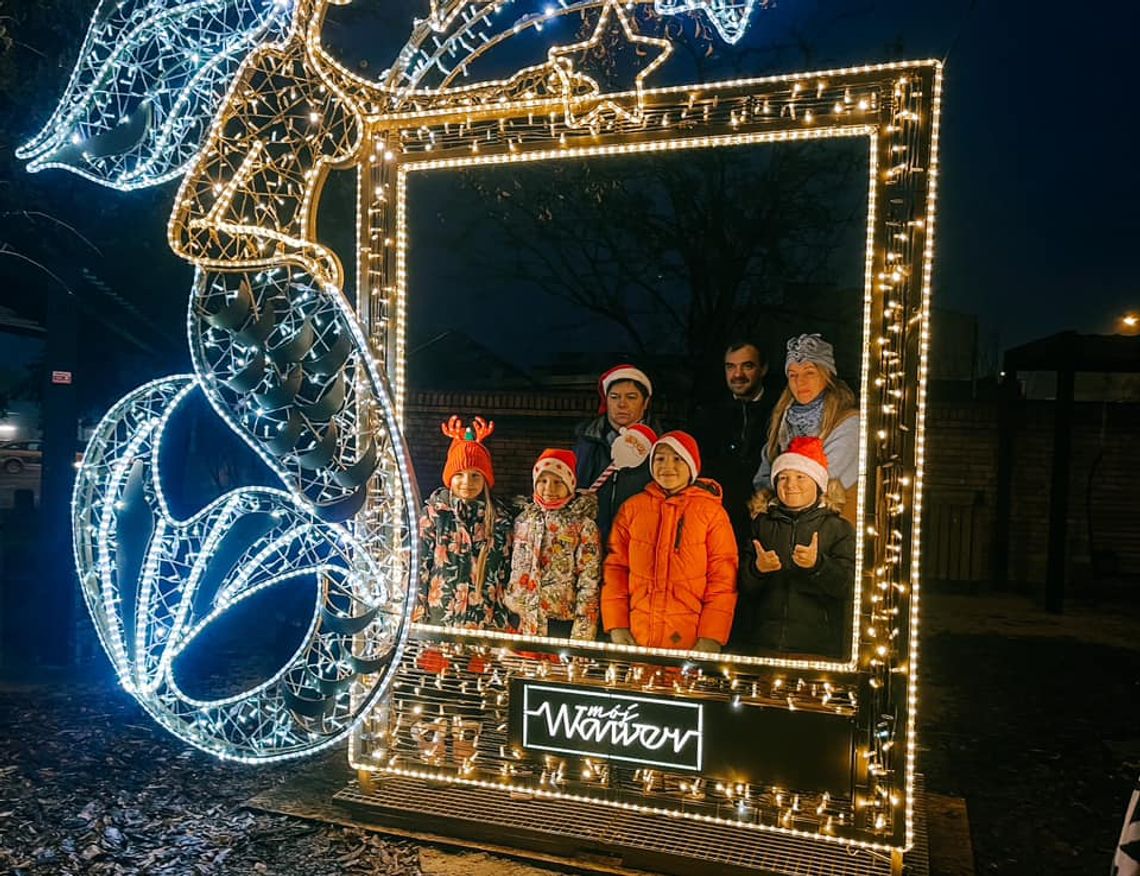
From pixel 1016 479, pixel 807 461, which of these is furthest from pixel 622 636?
pixel 1016 479

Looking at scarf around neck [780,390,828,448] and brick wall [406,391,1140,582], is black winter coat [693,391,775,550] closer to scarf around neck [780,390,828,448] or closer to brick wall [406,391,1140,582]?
scarf around neck [780,390,828,448]

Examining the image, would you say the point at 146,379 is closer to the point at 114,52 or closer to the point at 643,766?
the point at 114,52

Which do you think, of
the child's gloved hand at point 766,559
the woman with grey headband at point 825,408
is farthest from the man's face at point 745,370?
the child's gloved hand at point 766,559

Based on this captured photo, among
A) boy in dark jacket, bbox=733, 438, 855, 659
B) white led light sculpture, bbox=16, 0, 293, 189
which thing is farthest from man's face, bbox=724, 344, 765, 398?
white led light sculpture, bbox=16, 0, 293, 189

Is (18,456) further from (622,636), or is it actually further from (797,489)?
(797,489)

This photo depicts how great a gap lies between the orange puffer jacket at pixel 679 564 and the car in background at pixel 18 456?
22.5 meters

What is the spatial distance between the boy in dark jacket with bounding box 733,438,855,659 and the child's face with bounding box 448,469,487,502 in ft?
5.00

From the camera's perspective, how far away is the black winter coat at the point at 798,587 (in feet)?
14.9

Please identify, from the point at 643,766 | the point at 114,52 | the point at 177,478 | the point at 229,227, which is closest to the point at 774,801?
the point at 643,766

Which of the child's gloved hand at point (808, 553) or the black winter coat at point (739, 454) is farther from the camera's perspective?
the black winter coat at point (739, 454)

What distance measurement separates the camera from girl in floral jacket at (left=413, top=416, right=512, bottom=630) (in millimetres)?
5074

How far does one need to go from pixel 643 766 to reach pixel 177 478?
5.35 m

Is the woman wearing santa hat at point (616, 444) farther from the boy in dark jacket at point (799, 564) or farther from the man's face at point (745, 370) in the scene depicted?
the boy in dark jacket at point (799, 564)

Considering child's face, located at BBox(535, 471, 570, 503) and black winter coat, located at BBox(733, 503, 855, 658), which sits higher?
child's face, located at BBox(535, 471, 570, 503)
